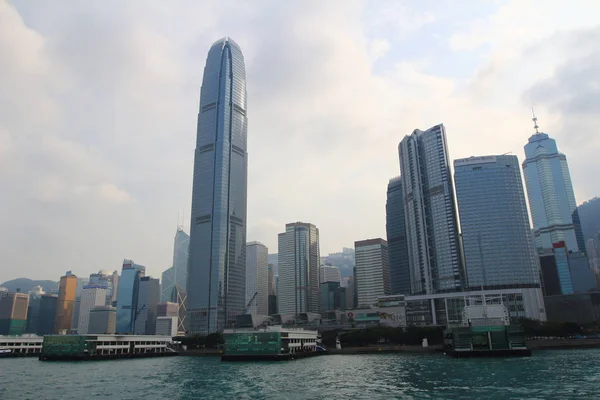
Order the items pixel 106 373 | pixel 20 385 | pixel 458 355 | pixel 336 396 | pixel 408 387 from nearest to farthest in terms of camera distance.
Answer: pixel 336 396 → pixel 408 387 → pixel 20 385 → pixel 106 373 → pixel 458 355

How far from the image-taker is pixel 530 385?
72.1 m

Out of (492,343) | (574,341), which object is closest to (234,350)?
(492,343)

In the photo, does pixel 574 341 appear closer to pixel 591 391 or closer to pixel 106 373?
pixel 591 391

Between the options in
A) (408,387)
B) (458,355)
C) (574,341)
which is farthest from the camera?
(574,341)

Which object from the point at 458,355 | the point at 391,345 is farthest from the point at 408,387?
the point at 391,345

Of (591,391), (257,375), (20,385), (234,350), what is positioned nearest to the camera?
(591,391)

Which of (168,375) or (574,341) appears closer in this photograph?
(168,375)

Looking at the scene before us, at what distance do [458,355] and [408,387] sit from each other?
2765 inches

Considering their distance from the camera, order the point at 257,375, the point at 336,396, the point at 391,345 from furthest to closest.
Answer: the point at 391,345 → the point at 257,375 → the point at 336,396

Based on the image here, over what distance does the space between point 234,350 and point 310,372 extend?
185 ft

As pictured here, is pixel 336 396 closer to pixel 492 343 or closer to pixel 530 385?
pixel 530 385

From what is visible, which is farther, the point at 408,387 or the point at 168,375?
the point at 168,375

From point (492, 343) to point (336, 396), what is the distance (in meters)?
87.3

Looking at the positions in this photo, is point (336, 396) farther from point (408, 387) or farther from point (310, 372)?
point (310, 372)
